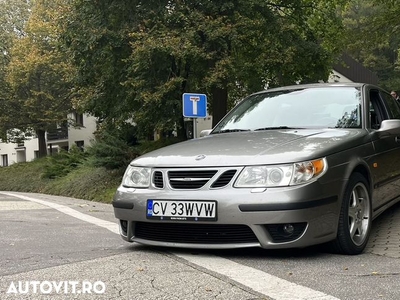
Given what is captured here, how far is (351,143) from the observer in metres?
4.57

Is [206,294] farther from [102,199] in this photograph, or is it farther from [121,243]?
[102,199]

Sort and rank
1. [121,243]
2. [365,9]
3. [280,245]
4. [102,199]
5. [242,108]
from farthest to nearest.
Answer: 1. [365,9]
2. [102,199]
3. [242,108]
4. [121,243]
5. [280,245]

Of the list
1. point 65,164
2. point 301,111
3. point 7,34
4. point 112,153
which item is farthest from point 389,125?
point 7,34

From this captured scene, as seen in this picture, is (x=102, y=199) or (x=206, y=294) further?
(x=102, y=199)

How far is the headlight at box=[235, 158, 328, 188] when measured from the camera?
398 cm

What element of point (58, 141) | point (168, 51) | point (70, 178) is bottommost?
point (70, 178)

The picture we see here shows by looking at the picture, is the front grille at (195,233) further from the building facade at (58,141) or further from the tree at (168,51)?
the building facade at (58,141)

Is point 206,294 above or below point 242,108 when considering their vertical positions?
below

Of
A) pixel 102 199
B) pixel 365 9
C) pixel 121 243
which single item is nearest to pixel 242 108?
pixel 121 243

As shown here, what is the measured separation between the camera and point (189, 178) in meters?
4.18

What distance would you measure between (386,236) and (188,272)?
243cm

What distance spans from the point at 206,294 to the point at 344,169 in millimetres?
1747

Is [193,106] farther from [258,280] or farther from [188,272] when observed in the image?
[258,280]

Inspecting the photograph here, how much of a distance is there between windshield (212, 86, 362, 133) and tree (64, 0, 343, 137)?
23.4ft
